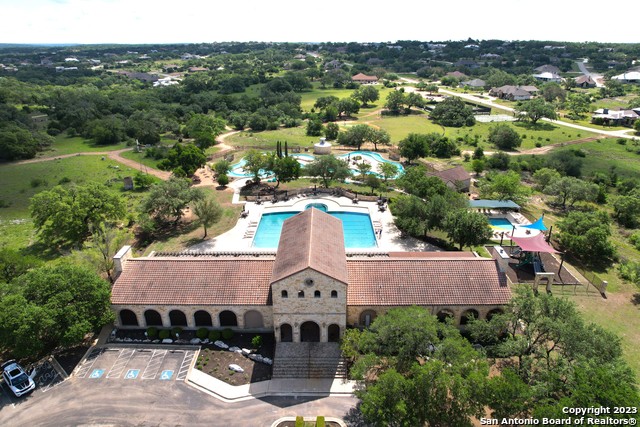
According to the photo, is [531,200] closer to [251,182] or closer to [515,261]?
[515,261]

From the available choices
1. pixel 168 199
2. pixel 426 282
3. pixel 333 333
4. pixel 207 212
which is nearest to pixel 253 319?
pixel 333 333

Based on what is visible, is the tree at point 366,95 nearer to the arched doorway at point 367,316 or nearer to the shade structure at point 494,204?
the shade structure at point 494,204

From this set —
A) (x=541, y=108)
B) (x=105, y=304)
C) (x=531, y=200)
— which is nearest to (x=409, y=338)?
(x=105, y=304)

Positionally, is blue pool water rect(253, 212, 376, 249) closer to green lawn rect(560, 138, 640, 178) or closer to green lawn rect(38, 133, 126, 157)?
green lawn rect(560, 138, 640, 178)

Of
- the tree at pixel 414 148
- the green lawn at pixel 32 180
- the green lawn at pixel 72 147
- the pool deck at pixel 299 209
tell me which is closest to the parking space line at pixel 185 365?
the pool deck at pixel 299 209

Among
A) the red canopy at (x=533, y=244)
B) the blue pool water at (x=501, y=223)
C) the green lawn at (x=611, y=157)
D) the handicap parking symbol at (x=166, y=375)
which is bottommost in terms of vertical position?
the blue pool water at (x=501, y=223)

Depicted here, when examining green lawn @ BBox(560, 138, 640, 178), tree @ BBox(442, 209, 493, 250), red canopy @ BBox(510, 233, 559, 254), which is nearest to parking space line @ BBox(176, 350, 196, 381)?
tree @ BBox(442, 209, 493, 250)

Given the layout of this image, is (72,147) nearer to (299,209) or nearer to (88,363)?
(299,209)
